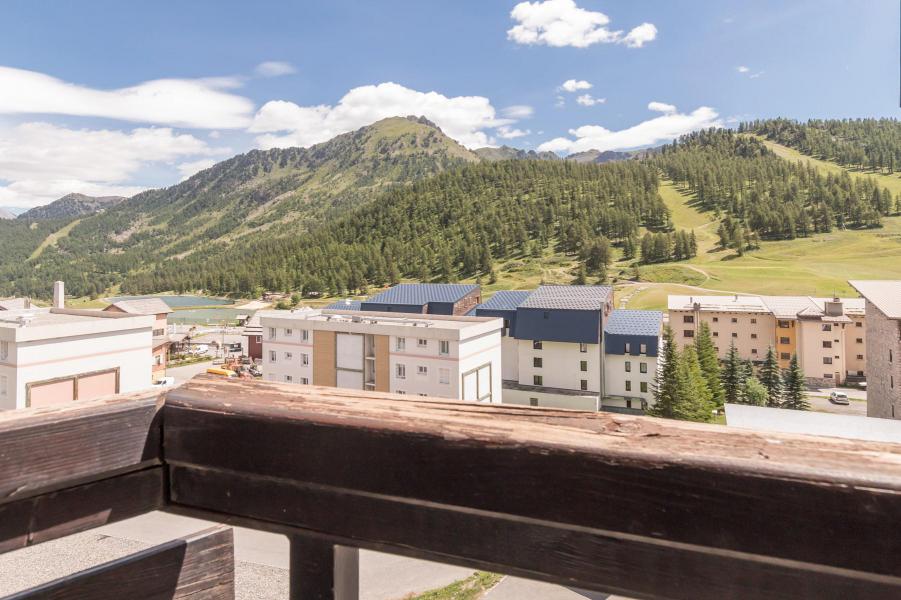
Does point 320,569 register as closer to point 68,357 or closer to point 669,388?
point 68,357

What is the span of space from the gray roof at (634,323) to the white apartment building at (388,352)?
29.3 ft

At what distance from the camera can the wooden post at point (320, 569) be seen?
2.69 ft

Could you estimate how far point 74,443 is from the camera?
0.80m

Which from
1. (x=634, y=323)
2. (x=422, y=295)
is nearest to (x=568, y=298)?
(x=634, y=323)

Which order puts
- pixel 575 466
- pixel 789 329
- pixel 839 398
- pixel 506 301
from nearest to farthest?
pixel 575 466 < pixel 839 398 < pixel 506 301 < pixel 789 329

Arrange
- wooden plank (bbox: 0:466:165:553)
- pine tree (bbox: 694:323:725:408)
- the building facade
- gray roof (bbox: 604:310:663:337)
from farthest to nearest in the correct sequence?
gray roof (bbox: 604:310:663:337), pine tree (bbox: 694:323:725:408), the building facade, wooden plank (bbox: 0:466:165:553)

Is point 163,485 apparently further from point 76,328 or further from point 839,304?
point 839,304

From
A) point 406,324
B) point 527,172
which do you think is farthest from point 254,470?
point 527,172

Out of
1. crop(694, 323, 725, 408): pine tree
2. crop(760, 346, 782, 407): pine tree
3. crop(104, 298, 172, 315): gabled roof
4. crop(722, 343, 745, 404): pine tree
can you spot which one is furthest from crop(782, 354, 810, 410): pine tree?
crop(104, 298, 172, 315): gabled roof

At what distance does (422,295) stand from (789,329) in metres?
28.5

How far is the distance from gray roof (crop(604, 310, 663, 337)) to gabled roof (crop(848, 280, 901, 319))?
929 cm

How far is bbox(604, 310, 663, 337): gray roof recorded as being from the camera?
94.2 feet

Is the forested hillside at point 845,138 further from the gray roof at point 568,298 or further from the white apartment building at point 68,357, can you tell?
the white apartment building at point 68,357

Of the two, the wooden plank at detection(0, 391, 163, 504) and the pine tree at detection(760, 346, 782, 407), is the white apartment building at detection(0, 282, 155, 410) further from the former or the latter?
the pine tree at detection(760, 346, 782, 407)
